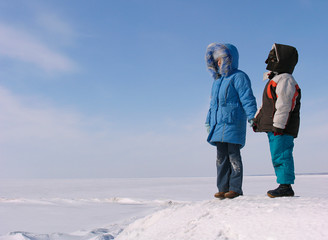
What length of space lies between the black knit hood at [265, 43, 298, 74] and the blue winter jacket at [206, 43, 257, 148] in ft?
1.33

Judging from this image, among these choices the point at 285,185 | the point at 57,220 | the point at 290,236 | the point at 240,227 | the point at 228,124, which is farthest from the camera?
the point at 57,220

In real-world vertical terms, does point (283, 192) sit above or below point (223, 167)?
below

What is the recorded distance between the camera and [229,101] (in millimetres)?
3252

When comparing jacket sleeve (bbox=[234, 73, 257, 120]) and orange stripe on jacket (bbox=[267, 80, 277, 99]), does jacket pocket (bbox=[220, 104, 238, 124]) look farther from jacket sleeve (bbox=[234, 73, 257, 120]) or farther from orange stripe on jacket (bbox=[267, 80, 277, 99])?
orange stripe on jacket (bbox=[267, 80, 277, 99])

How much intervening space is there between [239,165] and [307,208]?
3.68ft

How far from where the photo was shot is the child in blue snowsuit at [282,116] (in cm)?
268

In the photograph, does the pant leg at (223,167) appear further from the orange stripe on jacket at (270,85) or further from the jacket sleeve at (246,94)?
the orange stripe on jacket at (270,85)

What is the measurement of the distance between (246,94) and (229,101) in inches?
8.0

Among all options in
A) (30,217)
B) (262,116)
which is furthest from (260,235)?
(30,217)

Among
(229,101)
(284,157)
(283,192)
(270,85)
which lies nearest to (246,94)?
(229,101)

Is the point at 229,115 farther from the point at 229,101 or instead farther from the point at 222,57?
the point at 222,57

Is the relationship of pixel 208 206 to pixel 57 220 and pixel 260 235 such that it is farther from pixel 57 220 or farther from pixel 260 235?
pixel 57 220

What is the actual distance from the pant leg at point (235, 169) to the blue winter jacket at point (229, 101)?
105mm

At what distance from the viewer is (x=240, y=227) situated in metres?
2.10
